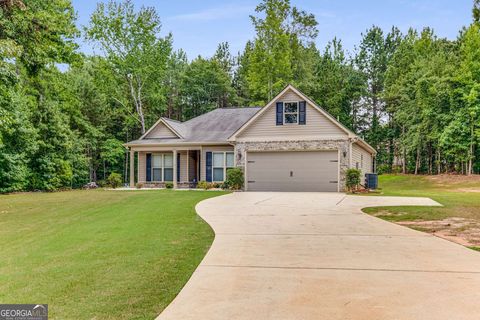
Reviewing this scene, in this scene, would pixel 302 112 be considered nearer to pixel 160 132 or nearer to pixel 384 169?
pixel 160 132

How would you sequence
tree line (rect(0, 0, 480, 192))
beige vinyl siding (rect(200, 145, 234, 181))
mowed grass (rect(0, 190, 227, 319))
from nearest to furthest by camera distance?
1. mowed grass (rect(0, 190, 227, 319))
2. beige vinyl siding (rect(200, 145, 234, 181))
3. tree line (rect(0, 0, 480, 192))

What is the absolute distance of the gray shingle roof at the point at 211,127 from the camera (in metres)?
22.1

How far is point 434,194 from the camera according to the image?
60.1 feet

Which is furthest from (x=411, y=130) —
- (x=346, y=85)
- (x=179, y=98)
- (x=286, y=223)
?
(x=286, y=223)

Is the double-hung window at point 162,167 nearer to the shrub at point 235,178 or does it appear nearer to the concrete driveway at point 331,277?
the shrub at point 235,178

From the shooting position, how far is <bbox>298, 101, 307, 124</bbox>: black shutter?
1917cm

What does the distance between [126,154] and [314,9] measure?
21.3 m

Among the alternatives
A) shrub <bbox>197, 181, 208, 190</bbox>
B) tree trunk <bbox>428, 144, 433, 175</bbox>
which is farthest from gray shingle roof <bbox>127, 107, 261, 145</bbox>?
tree trunk <bbox>428, 144, 433, 175</bbox>

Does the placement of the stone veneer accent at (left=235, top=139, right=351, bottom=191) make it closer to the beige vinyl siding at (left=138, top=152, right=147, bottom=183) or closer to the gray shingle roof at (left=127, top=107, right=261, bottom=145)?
the gray shingle roof at (left=127, top=107, right=261, bottom=145)

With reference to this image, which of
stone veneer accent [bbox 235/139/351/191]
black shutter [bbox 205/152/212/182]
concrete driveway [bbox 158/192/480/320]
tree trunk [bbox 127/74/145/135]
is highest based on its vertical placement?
tree trunk [bbox 127/74/145/135]

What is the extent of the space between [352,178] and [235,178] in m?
5.72

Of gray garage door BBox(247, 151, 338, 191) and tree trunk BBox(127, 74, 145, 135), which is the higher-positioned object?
tree trunk BBox(127, 74, 145, 135)

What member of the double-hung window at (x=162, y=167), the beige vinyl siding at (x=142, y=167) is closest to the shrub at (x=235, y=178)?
the double-hung window at (x=162, y=167)
